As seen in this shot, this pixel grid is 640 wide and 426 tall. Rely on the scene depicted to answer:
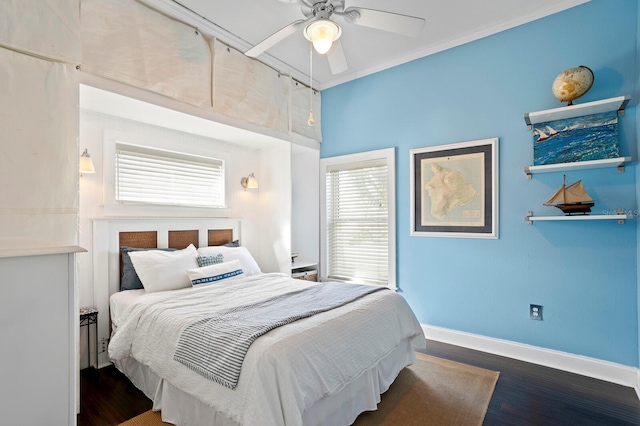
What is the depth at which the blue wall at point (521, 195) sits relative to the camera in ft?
8.20

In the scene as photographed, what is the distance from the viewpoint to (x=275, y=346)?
1583 millimetres

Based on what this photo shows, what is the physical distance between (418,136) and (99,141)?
3050 millimetres

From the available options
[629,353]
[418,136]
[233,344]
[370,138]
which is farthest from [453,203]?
[233,344]

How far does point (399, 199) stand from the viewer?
Result: 3.64 metres

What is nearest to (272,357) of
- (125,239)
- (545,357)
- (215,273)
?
(215,273)

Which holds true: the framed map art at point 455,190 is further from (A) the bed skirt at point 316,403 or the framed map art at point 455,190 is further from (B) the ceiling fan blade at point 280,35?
(B) the ceiling fan blade at point 280,35

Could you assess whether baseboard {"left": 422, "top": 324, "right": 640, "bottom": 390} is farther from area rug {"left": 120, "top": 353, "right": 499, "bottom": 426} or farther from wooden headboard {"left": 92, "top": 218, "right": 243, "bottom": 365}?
wooden headboard {"left": 92, "top": 218, "right": 243, "bottom": 365}

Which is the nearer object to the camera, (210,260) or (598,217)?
(598,217)

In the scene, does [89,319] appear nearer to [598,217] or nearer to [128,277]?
[128,277]

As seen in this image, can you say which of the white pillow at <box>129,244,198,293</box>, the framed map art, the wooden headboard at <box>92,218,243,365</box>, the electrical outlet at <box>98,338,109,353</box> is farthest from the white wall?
the electrical outlet at <box>98,338,109,353</box>

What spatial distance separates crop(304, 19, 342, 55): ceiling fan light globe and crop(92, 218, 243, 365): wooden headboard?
2.23 metres

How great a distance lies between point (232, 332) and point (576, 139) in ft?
9.42

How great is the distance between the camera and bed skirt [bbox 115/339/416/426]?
5.77 ft

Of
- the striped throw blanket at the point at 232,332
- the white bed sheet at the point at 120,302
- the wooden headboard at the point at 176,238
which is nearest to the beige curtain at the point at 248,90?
the wooden headboard at the point at 176,238
